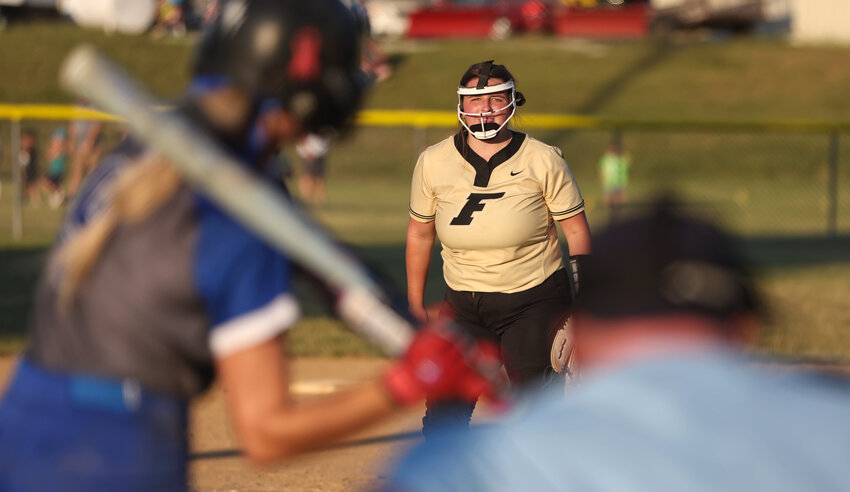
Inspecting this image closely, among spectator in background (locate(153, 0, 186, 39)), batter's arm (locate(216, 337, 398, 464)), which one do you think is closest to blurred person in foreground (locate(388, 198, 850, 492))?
batter's arm (locate(216, 337, 398, 464))

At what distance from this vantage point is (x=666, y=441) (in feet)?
4.67

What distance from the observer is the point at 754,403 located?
4.83 ft

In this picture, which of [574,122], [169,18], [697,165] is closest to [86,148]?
[574,122]

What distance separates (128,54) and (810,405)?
3614cm

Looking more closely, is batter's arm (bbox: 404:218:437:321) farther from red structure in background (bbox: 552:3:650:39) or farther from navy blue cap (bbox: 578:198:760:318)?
red structure in background (bbox: 552:3:650:39)

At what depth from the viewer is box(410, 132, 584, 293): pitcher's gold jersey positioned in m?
5.76

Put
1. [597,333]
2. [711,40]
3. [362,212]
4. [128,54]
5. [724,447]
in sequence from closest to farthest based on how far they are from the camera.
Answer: [724,447]
[597,333]
[362,212]
[128,54]
[711,40]

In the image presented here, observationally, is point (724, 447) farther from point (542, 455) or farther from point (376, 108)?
point (376, 108)

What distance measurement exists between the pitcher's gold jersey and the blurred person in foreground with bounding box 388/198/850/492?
405cm

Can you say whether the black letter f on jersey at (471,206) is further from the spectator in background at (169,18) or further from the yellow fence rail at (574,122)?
the spectator in background at (169,18)

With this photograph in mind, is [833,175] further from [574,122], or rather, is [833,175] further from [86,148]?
[86,148]

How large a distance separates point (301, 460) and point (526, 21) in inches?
1379

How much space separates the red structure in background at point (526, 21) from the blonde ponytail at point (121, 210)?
3812 cm

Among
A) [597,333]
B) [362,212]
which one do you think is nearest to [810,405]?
[597,333]
